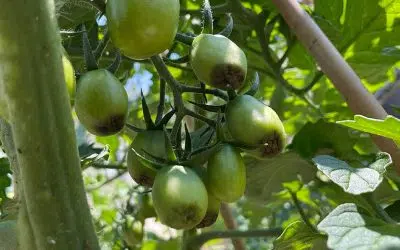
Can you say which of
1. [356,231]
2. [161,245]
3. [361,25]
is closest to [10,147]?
[356,231]

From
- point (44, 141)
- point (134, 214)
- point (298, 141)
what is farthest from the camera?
point (134, 214)

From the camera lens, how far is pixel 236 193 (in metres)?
0.70

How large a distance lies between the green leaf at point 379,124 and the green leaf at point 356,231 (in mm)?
84

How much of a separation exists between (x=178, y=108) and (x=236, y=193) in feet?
0.43

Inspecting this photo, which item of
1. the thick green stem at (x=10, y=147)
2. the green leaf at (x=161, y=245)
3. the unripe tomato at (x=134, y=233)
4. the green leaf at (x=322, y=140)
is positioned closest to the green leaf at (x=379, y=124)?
the thick green stem at (x=10, y=147)

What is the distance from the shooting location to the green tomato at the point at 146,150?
74 cm

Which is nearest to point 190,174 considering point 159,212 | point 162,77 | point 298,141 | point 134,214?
point 159,212

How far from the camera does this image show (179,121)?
76cm

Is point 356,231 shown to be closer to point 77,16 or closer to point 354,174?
point 354,174

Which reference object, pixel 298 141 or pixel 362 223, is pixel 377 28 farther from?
pixel 362 223

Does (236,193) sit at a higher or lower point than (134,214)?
higher

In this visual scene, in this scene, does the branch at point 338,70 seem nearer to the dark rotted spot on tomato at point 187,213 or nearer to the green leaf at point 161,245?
the dark rotted spot on tomato at point 187,213

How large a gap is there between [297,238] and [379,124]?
8.3 inches

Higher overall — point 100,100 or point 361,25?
point 100,100
